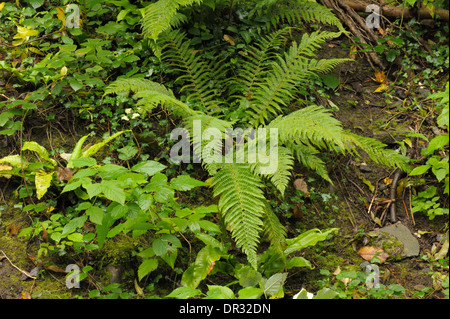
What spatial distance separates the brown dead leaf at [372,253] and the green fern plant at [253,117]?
1.94 ft

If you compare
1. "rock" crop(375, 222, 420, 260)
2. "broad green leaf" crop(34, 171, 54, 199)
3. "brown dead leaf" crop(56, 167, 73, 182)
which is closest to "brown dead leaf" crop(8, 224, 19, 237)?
"broad green leaf" crop(34, 171, 54, 199)

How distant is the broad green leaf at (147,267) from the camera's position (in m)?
2.88

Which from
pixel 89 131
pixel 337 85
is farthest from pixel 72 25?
pixel 337 85

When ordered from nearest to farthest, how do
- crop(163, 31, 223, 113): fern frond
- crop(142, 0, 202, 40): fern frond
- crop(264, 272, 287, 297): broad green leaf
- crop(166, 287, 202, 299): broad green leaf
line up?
crop(166, 287, 202, 299): broad green leaf
crop(264, 272, 287, 297): broad green leaf
crop(142, 0, 202, 40): fern frond
crop(163, 31, 223, 113): fern frond

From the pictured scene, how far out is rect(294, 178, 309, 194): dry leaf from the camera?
142 inches

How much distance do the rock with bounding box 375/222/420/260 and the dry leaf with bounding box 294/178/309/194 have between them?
62cm

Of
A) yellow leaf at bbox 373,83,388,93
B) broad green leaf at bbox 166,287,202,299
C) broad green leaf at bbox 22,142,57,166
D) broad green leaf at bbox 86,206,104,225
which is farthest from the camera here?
yellow leaf at bbox 373,83,388,93

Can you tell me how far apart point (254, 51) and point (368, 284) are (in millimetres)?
2440

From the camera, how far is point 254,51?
438cm

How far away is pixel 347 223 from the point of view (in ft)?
11.3

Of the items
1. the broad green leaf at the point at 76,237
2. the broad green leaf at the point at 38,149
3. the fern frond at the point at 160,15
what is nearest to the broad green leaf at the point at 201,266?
the broad green leaf at the point at 76,237

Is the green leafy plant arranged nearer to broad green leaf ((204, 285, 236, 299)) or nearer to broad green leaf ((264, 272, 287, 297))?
broad green leaf ((264, 272, 287, 297))

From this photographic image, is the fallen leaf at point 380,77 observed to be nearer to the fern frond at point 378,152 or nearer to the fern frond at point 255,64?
the fern frond at point 255,64
